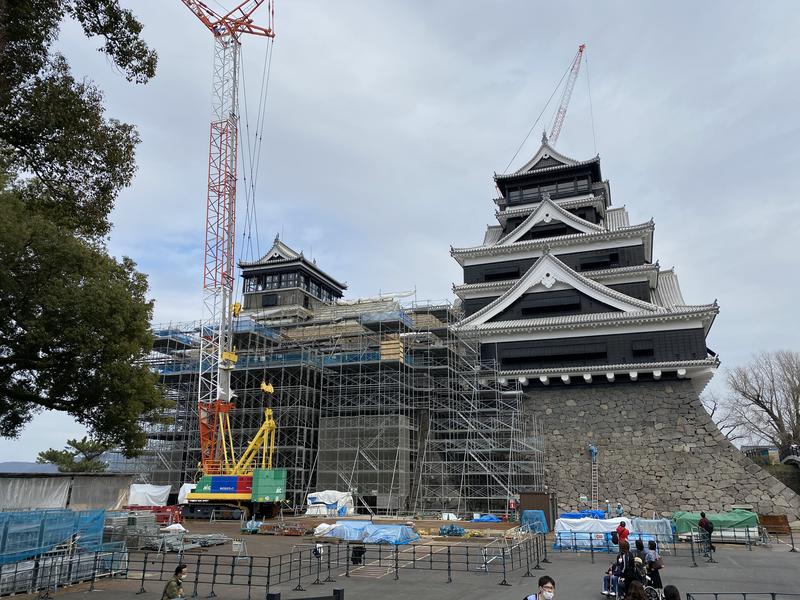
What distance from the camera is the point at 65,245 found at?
1470 centimetres

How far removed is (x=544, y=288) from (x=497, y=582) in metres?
25.2

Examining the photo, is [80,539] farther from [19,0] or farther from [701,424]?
[701,424]

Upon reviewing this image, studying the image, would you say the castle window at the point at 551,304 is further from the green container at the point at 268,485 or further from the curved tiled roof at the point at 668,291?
the green container at the point at 268,485

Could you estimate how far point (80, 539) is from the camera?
1659 cm

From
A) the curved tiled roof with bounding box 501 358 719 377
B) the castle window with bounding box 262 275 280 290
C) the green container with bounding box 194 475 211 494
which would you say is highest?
the castle window with bounding box 262 275 280 290

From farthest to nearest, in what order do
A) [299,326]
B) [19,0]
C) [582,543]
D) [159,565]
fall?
[299,326] → [582,543] → [159,565] → [19,0]

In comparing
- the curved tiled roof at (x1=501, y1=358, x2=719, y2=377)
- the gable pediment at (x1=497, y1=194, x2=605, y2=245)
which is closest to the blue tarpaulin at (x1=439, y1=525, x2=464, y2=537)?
the curved tiled roof at (x1=501, y1=358, x2=719, y2=377)

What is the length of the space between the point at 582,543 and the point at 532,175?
1300 inches

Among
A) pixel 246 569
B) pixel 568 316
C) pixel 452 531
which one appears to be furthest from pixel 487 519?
pixel 246 569

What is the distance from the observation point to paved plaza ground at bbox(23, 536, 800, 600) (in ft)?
47.0

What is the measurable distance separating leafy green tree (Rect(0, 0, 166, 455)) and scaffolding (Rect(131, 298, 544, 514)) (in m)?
15.7

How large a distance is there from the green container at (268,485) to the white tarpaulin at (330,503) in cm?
174

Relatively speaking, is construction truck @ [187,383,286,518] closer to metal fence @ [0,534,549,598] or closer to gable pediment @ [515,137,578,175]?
metal fence @ [0,534,549,598]

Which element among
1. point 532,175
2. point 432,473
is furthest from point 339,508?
point 532,175
